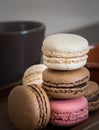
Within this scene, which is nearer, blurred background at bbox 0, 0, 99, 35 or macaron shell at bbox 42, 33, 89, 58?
macaron shell at bbox 42, 33, 89, 58

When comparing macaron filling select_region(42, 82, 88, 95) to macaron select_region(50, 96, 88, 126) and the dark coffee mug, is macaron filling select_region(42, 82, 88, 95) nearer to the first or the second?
macaron select_region(50, 96, 88, 126)

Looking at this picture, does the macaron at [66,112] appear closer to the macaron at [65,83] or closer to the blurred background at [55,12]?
the macaron at [65,83]

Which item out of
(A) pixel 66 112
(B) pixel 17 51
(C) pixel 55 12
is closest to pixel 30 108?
(A) pixel 66 112

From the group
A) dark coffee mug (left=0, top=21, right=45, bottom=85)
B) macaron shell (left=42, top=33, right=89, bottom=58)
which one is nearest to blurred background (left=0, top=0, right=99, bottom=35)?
dark coffee mug (left=0, top=21, right=45, bottom=85)

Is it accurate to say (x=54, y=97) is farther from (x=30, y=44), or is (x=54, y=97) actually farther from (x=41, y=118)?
(x=30, y=44)

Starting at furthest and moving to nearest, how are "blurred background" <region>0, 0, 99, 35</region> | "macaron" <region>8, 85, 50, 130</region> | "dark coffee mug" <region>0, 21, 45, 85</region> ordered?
"blurred background" <region>0, 0, 99, 35</region> → "dark coffee mug" <region>0, 21, 45, 85</region> → "macaron" <region>8, 85, 50, 130</region>

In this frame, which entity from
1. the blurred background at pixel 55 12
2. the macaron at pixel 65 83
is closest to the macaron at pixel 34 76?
the macaron at pixel 65 83

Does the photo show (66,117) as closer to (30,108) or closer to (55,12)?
(30,108)
